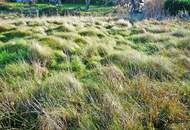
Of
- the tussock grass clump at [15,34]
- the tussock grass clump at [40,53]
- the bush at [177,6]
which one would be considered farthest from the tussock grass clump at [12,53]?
the bush at [177,6]

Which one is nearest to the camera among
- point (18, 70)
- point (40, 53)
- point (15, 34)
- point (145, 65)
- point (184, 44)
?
point (18, 70)

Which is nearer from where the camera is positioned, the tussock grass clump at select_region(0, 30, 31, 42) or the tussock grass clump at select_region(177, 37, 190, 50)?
the tussock grass clump at select_region(177, 37, 190, 50)

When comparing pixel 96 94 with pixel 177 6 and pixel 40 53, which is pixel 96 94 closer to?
pixel 40 53

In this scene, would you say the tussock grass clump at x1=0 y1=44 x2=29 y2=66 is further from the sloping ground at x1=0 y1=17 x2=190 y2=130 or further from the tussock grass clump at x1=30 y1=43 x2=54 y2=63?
the tussock grass clump at x1=30 y1=43 x2=54 y2=63

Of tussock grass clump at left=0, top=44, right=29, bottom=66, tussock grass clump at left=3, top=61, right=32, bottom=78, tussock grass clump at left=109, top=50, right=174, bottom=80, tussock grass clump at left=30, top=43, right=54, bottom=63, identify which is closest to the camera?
tussock grass clump at left=109, top=50, right=174, bottom=80

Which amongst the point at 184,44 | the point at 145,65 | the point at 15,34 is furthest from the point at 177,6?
the point at 145,65

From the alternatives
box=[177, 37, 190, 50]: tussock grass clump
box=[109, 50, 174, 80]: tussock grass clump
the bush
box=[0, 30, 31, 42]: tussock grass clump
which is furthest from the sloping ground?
the bush

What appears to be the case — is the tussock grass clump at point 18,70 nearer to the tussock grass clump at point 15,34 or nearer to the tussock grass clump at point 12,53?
the tussock grass clump at point 12,53

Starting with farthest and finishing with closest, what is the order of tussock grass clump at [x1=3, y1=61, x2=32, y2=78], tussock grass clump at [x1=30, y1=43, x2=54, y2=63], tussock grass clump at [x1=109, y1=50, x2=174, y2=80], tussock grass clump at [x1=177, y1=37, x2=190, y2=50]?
tussock grass clump at [x1=177, y1=37, x2=190, y2=50], tussock grass clump at [x1=30, y1=43, x2=54, y2=63], tussock grass clump at [x1=3, y1=61, x2=32, y2=78], tussock grass clump at [x1=109, y1=50, x2=174, y2=80]

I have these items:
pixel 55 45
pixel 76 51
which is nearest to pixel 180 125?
pixel 76 51

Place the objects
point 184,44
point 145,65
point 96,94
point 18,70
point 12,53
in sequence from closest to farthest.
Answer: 1. point 96,94
2. point 18,70
3. point 145,65
4. point 12,53
5. point 184,44

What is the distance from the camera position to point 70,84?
6520 millimetres

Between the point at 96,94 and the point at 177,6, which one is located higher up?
the point at 96,94

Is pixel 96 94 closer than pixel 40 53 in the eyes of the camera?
Yes
